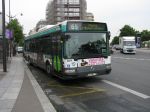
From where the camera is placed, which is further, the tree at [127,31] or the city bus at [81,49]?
the tree at [127,31]

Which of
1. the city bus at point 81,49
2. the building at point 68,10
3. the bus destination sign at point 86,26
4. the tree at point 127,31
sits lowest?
the city bus at point 81,49

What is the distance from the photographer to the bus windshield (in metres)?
14.5

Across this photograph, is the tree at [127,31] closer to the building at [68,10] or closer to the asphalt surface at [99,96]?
the building at [68,10]

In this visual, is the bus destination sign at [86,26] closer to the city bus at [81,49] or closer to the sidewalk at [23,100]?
the city bus at [81,49]

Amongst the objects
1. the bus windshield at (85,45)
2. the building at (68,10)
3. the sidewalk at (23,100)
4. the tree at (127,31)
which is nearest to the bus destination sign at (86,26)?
the bus windshield at (85,45)

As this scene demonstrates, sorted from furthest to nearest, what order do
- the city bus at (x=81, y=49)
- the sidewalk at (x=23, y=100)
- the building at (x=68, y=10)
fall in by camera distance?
the building at (x=68, y=10) → the city bus at (x=81, y=49) → the sidewalk at (x=23, y=100)

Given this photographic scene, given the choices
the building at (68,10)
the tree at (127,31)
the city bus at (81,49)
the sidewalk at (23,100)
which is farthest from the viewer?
the building at (68,10)

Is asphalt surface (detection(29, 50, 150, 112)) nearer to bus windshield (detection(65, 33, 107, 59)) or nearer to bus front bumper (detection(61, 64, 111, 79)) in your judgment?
bus front bumper (detection(61, 64, 111, 79))

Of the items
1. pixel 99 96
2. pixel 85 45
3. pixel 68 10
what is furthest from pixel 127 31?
pixel 99 96

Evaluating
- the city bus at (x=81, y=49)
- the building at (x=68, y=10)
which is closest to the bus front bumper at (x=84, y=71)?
the city bus at (x=81, y=49)

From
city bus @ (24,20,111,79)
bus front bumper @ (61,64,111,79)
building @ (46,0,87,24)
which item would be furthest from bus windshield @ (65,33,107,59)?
building @ (46,0,87,24)

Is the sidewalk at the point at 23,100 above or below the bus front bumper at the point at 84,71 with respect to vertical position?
below

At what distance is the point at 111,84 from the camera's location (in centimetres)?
1445

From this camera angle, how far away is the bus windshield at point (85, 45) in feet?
47.6
